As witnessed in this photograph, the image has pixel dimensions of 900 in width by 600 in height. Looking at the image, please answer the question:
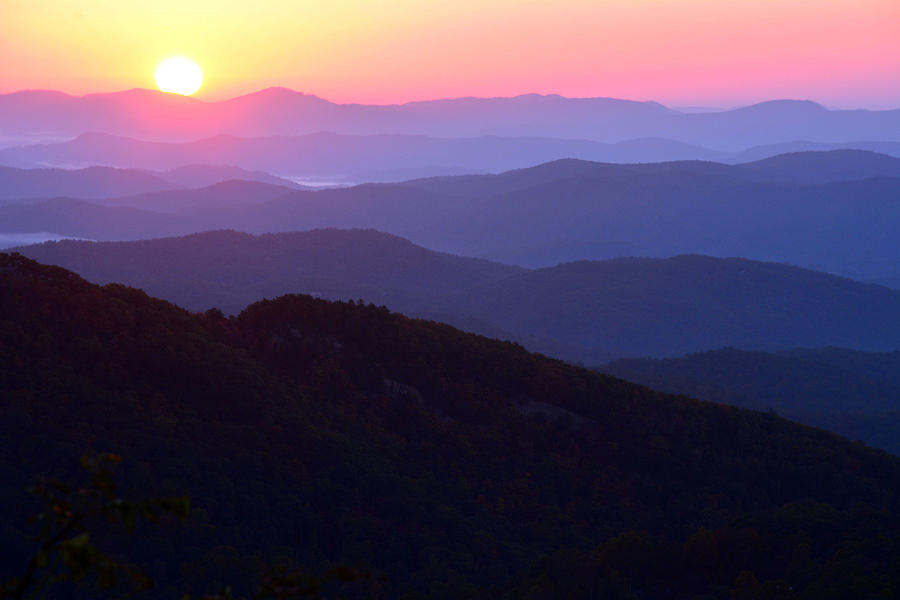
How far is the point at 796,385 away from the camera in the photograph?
3115 inches

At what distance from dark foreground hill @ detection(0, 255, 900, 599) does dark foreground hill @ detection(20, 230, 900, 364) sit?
74.9 m

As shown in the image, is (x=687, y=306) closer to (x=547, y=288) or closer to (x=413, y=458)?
(x=547, y=288)

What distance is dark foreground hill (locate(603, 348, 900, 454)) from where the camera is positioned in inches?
2504

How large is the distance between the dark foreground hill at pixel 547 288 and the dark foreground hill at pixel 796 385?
1113 inches

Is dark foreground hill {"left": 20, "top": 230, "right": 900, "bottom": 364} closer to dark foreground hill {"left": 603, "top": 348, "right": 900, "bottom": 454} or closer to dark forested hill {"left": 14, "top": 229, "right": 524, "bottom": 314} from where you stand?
dark forested hill {"left": 14, "top": 229, "right": 524, "bottom": 314}

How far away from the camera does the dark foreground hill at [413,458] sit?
22188 mm

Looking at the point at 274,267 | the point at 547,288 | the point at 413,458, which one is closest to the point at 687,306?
the point at 547,288

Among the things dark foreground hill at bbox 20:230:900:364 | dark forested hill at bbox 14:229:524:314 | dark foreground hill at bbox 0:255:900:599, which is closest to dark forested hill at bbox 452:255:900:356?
dark foreground hill at bbox 20:230:900:364

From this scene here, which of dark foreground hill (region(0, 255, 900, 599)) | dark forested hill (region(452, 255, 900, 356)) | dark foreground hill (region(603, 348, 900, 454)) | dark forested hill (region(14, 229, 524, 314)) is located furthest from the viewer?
dark forested hill (region(452, 255, 900, 356))

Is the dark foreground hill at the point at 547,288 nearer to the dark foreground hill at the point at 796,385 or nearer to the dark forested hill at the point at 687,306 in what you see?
the dark forested hill at the point at 687,306

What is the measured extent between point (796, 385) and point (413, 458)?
58.5 m

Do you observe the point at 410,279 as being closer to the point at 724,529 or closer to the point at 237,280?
the point at 237,280

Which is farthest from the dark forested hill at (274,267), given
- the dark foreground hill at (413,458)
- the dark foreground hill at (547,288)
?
the dark foreground hill at (413,458)

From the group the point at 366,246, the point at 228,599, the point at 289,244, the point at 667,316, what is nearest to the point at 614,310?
the point at 667,316
